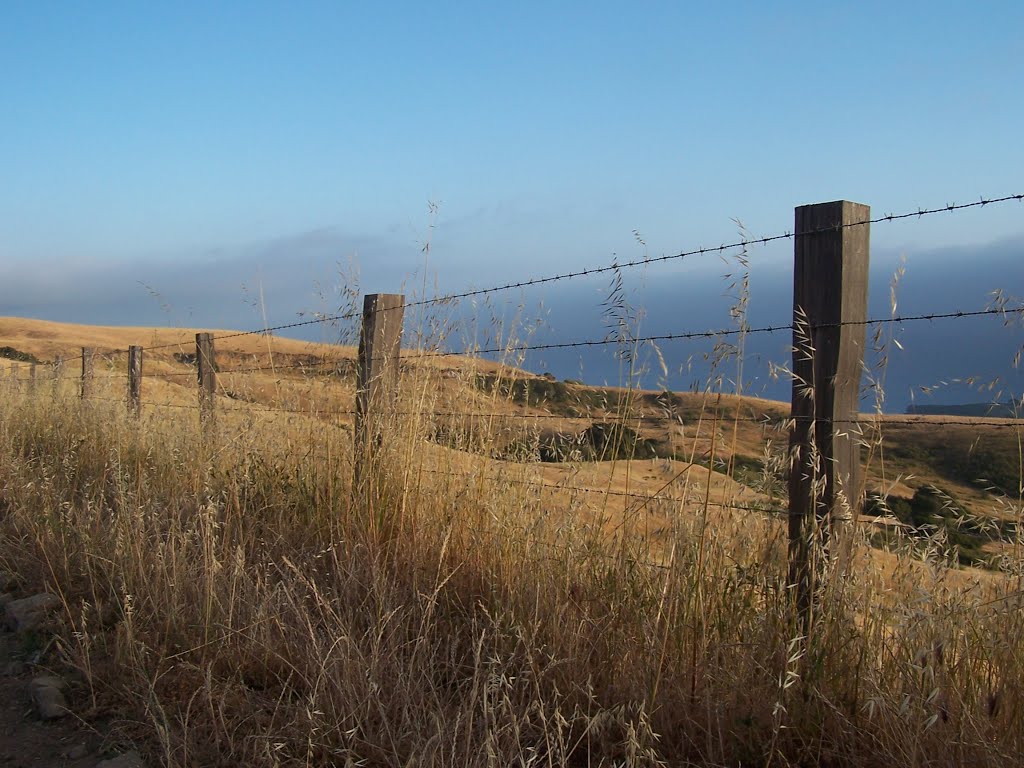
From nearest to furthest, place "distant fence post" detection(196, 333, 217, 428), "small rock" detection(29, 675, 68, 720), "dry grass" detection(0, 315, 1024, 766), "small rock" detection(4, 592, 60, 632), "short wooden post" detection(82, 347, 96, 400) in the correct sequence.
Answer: "dry grass" detection(0, 315, 1024, 766)
"small rock" detection(29, 675, 68, 720)
"small rock" detection(4, 592, 60, 632)
"distant fence post" detection(196, 333, 217, 428)
"short wooden post" detection(82, 347, 96, 400)

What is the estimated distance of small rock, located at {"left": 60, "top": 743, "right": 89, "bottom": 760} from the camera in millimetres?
3211

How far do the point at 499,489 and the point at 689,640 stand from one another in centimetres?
153

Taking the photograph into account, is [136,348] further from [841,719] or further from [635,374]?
[841,719]

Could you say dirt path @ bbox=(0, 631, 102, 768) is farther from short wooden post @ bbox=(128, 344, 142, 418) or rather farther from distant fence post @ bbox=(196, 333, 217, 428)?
short wooden post @ bbox=(128, 344, 142, 418)

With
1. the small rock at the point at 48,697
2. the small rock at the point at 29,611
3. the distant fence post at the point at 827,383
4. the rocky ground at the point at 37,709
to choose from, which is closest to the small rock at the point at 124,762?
the rocky ground at the point at 37,709

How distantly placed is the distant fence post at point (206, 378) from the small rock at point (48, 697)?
9.44ft

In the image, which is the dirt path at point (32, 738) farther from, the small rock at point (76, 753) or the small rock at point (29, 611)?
the small rock at point (29, 611)

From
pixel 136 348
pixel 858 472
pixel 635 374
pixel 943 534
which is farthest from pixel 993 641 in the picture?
pixel 136 348

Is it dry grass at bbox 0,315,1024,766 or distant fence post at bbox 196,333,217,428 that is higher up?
distant fence post at bbox 196,333,217,428

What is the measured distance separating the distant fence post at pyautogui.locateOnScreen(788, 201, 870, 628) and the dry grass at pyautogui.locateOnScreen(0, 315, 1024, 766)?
0.14 m

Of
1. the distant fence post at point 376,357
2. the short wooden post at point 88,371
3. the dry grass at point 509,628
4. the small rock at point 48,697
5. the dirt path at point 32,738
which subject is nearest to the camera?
the dry grass at point 509,628

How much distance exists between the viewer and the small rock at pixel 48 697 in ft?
11.4

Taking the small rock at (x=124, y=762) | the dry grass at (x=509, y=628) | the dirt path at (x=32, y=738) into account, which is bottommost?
the dirt path at (x=32, y=738)

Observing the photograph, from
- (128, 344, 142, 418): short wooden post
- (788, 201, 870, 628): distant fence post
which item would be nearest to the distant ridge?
(788, 201, 870, 628): distant fence post
